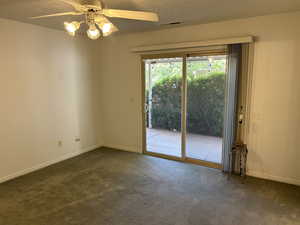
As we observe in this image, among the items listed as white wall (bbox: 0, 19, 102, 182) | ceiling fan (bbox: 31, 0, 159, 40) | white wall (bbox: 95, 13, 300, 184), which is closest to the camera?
ceiling fan (bbox: 31, 0, 159, 40)

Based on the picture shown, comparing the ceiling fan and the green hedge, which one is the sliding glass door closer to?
the green hedge

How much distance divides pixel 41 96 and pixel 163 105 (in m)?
2.38

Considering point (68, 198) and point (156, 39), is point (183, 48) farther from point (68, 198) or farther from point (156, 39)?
point (68, 198)

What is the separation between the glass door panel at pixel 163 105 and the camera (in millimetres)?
4270

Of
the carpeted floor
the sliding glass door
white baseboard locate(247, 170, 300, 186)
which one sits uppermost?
the sliding glass door

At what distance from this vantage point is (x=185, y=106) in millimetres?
4156

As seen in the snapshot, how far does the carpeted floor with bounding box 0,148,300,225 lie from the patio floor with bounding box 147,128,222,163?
0.36m

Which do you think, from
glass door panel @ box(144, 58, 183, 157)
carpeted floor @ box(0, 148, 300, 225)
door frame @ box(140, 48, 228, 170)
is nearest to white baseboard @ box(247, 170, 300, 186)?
carpeted floor @ box(0, 148, 300, 225)

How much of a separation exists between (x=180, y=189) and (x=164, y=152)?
4.62 ft

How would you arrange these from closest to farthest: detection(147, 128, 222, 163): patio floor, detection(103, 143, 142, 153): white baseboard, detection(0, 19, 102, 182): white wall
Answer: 1. detection(0, 19, 102, 182): white wall
2. detection(147, 128, 222, 163): patio floor
3. detection(103, 143, 142, 153): white baseboard

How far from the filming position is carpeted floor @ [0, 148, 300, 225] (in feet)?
8.25

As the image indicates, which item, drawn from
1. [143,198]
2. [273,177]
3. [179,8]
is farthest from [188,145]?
[179,8]

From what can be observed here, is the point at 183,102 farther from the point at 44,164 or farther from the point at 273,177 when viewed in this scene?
the point at 44,164

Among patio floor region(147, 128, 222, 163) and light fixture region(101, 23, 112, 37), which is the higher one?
light fixture region(101, 23, 112, 37)
